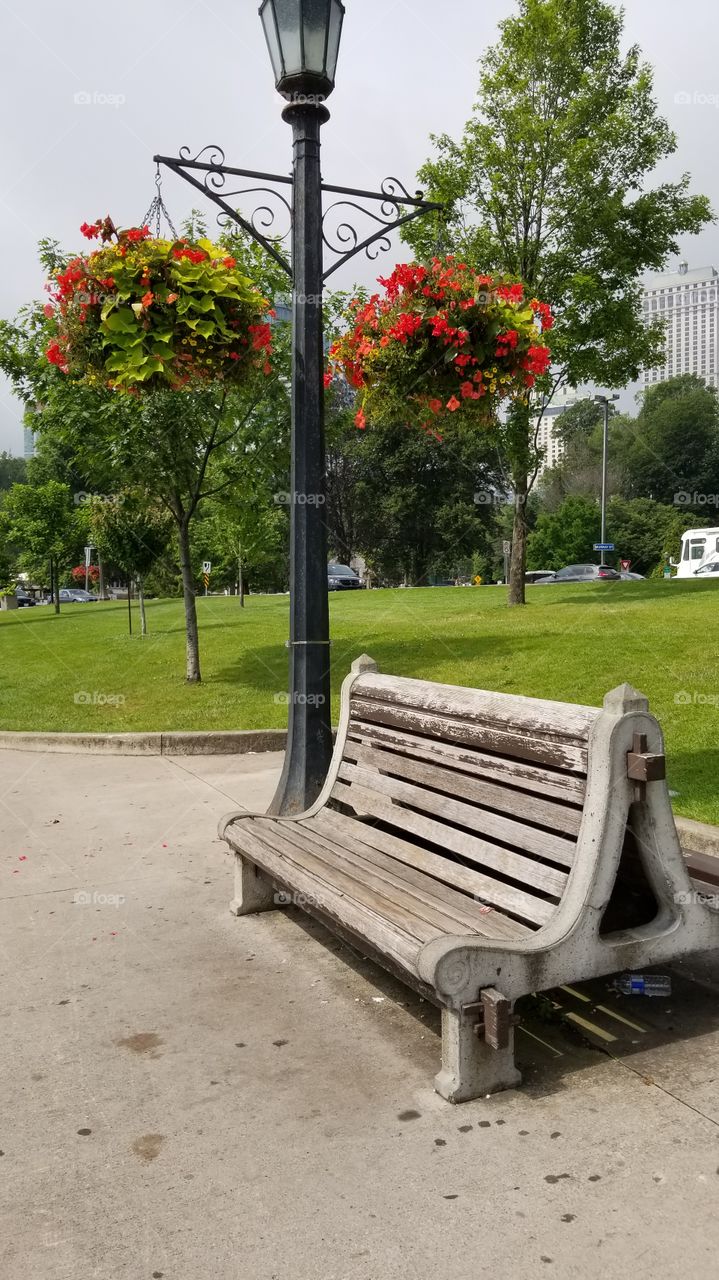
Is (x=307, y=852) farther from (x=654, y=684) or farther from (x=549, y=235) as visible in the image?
(x=549, y=235)

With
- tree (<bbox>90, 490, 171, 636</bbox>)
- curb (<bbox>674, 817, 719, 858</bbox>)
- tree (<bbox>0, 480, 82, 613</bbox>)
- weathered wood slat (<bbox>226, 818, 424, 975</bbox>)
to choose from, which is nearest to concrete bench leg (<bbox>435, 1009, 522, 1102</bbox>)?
weathered wood slat (<bbox>226, 818, 424, 975</bbox>)

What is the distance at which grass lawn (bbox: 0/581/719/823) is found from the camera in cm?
924

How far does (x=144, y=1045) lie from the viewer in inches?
136

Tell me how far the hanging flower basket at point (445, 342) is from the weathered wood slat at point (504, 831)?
226cm

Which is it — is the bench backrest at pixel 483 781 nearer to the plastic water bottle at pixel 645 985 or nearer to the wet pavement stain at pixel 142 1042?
the plastic water bottle at pixel 645 985

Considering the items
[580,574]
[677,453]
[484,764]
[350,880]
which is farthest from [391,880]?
[677,453]

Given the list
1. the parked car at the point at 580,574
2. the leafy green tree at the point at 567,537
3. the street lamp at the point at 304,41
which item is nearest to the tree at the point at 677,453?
the leafy green tree at the point at 567,537

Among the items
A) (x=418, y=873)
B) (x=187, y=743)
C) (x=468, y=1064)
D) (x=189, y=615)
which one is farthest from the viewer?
(x=189, y=615)

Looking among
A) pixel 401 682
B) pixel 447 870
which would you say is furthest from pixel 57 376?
pixel 447 870

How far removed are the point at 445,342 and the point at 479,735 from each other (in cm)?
244

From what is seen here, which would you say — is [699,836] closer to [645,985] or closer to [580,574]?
[645,985]

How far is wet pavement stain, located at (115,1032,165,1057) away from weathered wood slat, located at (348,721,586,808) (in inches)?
57.8

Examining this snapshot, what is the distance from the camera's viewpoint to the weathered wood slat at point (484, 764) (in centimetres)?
322

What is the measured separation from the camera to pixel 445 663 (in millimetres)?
12617
